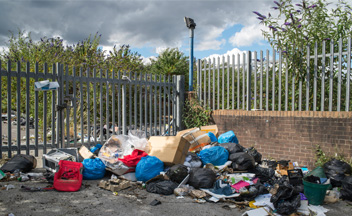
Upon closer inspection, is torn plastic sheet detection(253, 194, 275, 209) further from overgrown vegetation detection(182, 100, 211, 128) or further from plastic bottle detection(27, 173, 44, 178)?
overgrown vegetation detection(182, 100, 211, 128)

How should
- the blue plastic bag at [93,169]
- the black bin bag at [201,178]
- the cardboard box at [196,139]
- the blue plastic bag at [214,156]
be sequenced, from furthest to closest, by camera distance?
the cardboard box at [196,139] < the blue plastic bag at [214,156] < the blue plastic bag at [93,169] < the black bin bag at [201,178]

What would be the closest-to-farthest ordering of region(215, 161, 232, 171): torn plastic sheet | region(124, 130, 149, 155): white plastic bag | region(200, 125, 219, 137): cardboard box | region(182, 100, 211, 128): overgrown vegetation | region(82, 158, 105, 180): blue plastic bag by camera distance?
region(82, 158, 105, 180): blue plastic bag < region(215, 161, 232, 171): torn plastic sheet < region(124, 130, 149, 155): white plastic bag < region(200, 125, 219, 137): cardboard box < region(182, 100, 211, 128): overgrown vegetation

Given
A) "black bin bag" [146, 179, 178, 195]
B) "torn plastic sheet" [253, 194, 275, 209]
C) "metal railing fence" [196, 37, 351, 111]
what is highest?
"metal railing fence" [196, 37, 351, 111]

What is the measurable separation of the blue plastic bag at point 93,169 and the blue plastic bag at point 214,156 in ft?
5.98

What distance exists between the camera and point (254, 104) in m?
6.99

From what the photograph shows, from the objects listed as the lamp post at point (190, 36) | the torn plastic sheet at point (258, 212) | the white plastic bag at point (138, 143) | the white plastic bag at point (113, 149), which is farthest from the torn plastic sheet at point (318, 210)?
the lamp post at point (190, 36)

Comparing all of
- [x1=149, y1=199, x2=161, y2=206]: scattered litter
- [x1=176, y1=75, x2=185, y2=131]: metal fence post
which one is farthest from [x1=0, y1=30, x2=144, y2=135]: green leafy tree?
[x1=149, y1=199, x2=161, y2=206]: scattered litter

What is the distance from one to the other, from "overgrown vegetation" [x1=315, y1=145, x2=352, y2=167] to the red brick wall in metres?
0.05

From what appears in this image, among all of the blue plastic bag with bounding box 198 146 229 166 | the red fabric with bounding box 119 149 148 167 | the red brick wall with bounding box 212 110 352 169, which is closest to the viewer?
the red fabric with bounding box 119 149 148 167

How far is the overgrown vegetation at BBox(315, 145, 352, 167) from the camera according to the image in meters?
5.46

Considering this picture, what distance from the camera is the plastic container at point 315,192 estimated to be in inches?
152

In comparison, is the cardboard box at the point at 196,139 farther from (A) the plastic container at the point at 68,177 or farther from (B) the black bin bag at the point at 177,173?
(A) the plastic container at the point at 68,177

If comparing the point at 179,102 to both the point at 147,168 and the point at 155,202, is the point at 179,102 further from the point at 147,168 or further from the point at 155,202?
the point at 155,202

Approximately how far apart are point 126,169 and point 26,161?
172cm
